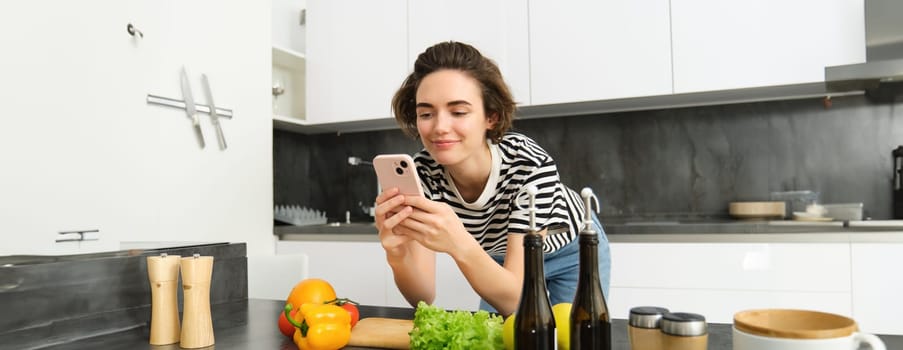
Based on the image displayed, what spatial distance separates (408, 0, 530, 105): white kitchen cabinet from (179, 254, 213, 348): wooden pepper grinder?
1.92 meters

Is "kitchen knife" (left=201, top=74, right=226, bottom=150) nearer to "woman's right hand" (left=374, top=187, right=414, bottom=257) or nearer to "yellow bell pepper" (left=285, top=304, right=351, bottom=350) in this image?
"woman's right hand" (left=374, top=187, right=414, bottom=257)

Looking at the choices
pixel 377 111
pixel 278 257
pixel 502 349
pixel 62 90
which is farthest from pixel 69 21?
pixel 502 349

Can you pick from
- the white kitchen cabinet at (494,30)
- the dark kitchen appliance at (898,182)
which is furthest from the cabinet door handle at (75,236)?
the dark kitchen appliance at (898,182)

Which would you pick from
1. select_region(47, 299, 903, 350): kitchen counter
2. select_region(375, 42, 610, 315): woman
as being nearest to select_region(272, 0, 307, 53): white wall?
select_region(375, 42, 610, 315): woman

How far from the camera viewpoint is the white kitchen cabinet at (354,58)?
10.1 feet

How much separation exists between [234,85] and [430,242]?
188cm

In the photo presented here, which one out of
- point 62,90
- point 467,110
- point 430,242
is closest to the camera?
point 430,242

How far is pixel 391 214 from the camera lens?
1179 millimetres

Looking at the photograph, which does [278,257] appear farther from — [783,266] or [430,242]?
[783,266]

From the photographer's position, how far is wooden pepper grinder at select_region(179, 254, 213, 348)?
1.03 m

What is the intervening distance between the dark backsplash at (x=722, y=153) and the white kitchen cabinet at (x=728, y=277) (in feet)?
2.08

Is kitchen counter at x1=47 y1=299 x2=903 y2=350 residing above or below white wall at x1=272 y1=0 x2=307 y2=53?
below

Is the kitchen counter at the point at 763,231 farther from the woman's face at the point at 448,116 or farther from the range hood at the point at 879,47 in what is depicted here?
the woman's face at the point at 448,116

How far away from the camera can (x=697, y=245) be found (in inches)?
90.4
